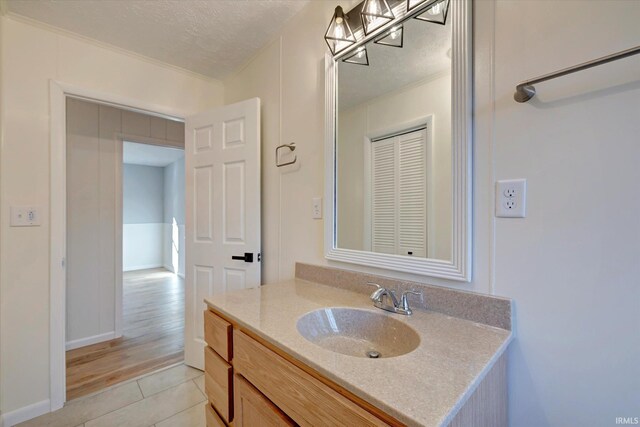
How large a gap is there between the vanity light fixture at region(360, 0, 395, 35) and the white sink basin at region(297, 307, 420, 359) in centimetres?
123

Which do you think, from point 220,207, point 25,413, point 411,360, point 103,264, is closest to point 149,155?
point 103,264

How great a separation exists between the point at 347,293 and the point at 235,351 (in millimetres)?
531

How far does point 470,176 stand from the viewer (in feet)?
2.99

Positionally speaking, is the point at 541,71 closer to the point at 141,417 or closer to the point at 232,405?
the point at 232,405

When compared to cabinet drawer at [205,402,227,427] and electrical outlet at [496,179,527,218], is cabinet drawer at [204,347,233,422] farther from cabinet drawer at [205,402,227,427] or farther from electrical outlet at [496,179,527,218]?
electrical outlet at [496,179,527,218]

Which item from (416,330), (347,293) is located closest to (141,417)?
(347,293)

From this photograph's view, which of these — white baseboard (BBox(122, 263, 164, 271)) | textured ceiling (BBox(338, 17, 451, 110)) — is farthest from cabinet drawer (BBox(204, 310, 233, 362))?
white baseboard (BBox(122, 263, 164, 271))

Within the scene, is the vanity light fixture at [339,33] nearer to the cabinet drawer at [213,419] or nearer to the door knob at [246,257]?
the door knob at [246,257]

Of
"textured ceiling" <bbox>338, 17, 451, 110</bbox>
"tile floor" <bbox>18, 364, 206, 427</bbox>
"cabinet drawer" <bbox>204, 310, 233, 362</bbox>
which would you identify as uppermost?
"textured ceiling" <bbox>338, 17, 451, 110</bbox>

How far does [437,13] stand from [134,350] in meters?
3.19

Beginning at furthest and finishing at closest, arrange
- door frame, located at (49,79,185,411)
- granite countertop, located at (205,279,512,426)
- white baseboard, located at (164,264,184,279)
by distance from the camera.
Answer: white baseboard, located at (164,264,184,279) → door frame, located at (49,79,185,411) → granite countertop, located at (205,279,512,426)

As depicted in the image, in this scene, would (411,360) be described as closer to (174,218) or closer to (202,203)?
(202,203)

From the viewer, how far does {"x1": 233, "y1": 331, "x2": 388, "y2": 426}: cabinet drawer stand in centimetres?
59

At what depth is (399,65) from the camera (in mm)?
1151
